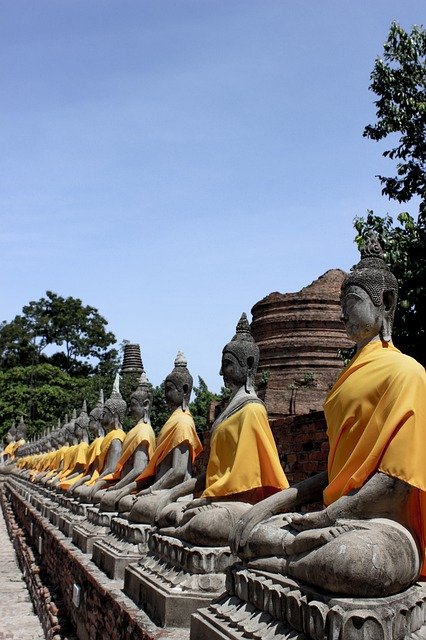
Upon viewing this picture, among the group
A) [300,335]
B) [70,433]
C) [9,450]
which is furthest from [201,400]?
[9,450]

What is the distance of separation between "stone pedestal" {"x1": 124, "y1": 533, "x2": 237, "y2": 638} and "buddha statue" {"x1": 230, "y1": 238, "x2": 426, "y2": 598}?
54cm

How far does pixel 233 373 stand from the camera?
18.0 ft

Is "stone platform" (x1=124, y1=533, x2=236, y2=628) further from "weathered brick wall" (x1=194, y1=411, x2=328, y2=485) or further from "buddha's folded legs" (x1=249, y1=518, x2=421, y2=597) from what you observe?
"weathered brick wall" (x1=194, y1=411, x2=328, y2=485)

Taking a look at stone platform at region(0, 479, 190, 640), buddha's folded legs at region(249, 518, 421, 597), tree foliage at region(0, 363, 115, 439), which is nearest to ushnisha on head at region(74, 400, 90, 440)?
stone platform at region(0, 479, 190, 640)

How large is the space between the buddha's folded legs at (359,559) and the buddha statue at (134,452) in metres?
4.76

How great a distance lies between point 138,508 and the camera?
20.8 ft

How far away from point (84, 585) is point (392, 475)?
4.07 m

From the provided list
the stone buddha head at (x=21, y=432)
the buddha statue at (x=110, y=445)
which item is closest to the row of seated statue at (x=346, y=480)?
the buddha statue at (x=110, y=445)

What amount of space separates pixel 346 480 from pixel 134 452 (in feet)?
17.6

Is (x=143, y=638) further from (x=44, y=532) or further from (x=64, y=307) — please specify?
(x=64, y=307)

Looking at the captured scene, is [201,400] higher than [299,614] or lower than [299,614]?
higher

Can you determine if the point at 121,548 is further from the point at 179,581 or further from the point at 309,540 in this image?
the point at 309,540

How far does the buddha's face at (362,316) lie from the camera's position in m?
3.80

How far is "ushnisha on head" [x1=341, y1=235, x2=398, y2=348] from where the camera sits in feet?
12.5
